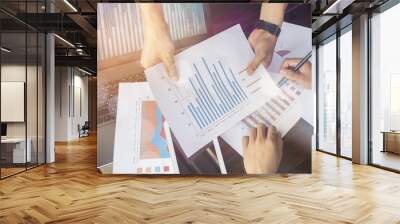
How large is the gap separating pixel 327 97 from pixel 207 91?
5342 mm

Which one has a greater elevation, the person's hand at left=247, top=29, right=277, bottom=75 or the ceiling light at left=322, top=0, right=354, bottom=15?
the ceiling light at left=322, top=0, right=354, bottom=15

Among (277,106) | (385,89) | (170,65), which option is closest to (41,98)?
(170,65)

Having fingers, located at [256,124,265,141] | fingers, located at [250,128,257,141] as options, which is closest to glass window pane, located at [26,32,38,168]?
fingers, located at [250,128,257,141]

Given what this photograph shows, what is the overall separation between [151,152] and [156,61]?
4.84ft

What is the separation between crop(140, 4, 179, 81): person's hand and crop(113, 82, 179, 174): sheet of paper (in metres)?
0.44

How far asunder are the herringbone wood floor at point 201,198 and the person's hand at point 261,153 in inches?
6.6

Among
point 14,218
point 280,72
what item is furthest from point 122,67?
point 14,218

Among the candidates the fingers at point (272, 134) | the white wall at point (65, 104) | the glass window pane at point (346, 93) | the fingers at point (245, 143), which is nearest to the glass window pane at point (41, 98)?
the fingers at point (245, 143)

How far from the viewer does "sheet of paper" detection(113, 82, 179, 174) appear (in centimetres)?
603

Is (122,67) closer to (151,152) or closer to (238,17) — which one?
(151,152)

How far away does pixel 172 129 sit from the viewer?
19.8ft

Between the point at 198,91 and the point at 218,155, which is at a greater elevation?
the point at 198,91

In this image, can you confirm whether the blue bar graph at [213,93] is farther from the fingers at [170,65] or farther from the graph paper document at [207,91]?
the fingers at [170,65]

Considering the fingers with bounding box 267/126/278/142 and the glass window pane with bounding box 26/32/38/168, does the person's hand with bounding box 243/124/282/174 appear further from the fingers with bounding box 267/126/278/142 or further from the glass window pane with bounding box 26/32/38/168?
the glass window pane with bounding box 26/32/38/168
